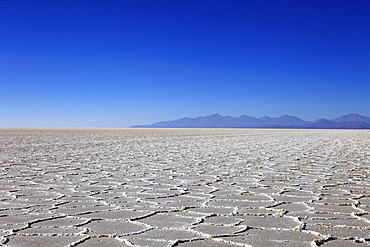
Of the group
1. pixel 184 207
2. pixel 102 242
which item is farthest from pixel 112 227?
pixel 184 207

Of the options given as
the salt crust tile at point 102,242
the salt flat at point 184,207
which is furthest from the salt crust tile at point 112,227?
the salt crust tile at point 102,242

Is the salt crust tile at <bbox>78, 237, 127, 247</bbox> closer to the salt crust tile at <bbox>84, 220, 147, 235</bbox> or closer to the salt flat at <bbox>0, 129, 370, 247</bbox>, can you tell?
the salt flat at <bbox>0, 129, 370, 247</bbox>

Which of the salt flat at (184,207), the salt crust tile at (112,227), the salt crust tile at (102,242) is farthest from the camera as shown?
the salt crust tile at (112,227)

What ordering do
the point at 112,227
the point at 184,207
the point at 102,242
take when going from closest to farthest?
the point at 102,242 < the point at 112,227 < the point at 184,207

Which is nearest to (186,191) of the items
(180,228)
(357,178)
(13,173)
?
(180,228)

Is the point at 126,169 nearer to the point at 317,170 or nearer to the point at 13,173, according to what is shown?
the point at 13,173

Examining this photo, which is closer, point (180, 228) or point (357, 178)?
point (180, 228)

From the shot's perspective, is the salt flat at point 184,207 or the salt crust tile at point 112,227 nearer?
the salt flat at point 184,207

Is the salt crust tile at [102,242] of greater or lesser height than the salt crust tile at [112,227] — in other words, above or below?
below

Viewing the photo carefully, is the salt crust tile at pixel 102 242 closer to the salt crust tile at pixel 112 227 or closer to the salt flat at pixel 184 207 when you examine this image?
the salt flat at pixel 184 207

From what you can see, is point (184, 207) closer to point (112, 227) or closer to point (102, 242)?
point (112, 227)

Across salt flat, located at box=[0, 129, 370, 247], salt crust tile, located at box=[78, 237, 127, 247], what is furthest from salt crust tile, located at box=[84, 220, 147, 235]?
salt crust tile, located at box=[78, 237, 127, 247]

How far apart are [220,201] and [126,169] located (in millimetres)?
2554

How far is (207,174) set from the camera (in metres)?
5.13
